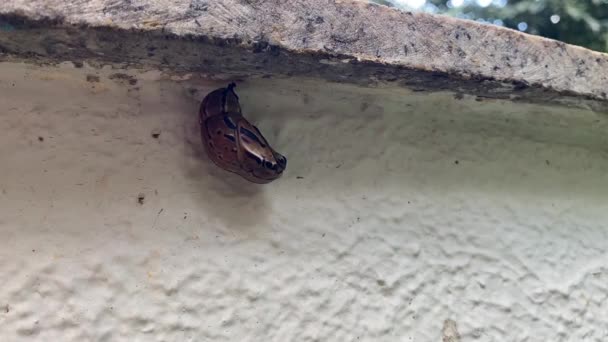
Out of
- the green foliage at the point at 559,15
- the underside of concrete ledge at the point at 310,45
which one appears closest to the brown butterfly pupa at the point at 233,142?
the underside of concrete ledge at the point at 310,45

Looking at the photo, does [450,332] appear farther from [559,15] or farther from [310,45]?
[559,15]

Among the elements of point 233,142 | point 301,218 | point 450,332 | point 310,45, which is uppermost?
point 310,45

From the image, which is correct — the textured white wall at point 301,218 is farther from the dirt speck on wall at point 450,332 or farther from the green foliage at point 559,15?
the green foliage at point 559,15

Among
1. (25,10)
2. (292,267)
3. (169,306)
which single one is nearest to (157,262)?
(169,306)

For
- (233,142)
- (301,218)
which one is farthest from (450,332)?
(233,142)

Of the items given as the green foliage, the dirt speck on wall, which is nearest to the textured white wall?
the dirt speck on wall

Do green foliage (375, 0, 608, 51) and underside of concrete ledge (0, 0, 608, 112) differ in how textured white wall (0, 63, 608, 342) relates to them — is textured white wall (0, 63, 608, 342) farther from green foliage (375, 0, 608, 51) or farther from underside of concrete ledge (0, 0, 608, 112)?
green foliage (375, 0, 608, 51)
